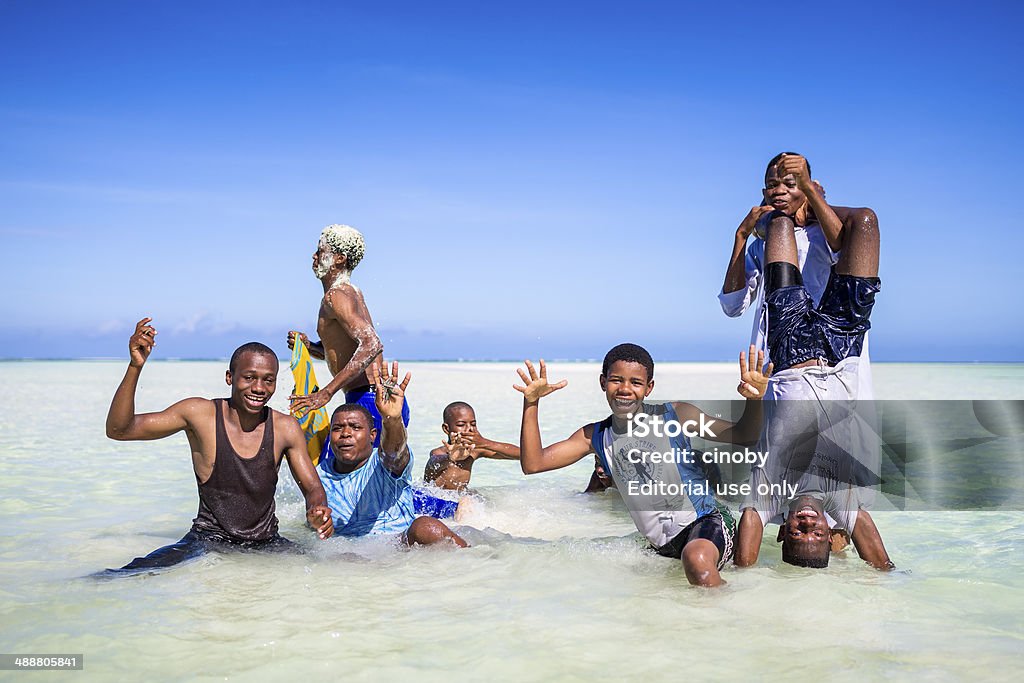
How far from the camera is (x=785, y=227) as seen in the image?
4.39 meters

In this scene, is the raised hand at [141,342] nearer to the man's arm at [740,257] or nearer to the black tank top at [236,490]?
the black tank top at [236,490]

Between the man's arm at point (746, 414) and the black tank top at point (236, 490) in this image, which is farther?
the black tank top at point (236, 490)

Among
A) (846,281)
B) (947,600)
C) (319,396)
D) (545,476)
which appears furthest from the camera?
(545,476)

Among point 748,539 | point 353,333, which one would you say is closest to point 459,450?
point 353,333

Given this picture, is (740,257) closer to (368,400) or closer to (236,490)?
(368,400)

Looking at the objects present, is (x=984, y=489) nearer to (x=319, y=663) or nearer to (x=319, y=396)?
(x=319, y=396)

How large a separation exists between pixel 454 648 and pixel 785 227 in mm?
2746

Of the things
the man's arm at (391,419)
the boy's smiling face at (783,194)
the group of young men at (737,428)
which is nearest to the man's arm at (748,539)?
the group of young men at (737,428)

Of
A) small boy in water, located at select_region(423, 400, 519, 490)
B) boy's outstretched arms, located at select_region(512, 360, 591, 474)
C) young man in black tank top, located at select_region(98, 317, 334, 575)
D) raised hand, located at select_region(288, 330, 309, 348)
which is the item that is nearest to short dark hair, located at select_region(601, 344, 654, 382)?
boy's outstretched arms, located at select_region(512, 360, 591, 474)

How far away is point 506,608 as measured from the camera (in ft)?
12.4

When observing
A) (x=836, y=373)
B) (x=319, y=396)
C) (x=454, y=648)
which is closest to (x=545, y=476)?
(x=319, y=396)

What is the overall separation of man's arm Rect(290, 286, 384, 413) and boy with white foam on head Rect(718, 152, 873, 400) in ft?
7.80

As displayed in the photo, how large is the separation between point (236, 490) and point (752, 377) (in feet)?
9.28

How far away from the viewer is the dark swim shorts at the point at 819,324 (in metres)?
4.33
